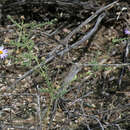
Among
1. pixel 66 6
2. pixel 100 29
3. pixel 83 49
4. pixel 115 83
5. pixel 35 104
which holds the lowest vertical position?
pixel 35 104

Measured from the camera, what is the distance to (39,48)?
108 inches

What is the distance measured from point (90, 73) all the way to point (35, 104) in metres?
0.59

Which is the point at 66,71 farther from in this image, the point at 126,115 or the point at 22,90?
the point at 126,115

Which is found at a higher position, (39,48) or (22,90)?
(39,48)

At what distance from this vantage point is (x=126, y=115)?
6.46 feet

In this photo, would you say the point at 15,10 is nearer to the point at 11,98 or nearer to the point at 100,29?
the point at 100,29

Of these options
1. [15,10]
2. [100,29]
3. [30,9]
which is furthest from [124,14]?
[15,10]

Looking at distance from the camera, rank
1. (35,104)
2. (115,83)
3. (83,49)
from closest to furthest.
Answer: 1. (35,104)
2. (115,83)
3. (83,49)

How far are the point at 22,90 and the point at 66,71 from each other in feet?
1.43

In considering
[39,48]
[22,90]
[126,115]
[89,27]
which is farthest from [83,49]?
[126,115]

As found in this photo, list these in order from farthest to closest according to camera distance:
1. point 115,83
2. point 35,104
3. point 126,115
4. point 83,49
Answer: point 83,49 → point 115,83 → point 35,104 → point 126,115

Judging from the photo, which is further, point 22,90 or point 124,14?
point 124,14

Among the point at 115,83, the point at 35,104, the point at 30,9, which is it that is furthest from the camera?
the point at 30,9

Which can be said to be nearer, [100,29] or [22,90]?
[22,90]
